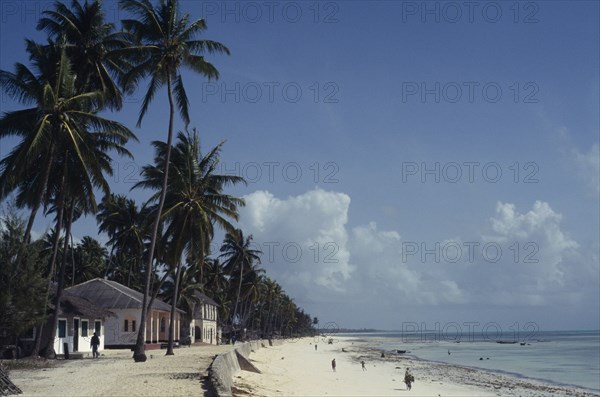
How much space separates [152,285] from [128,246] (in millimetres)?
11736

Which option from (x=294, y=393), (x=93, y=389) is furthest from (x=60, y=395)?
(x=294, y=393)

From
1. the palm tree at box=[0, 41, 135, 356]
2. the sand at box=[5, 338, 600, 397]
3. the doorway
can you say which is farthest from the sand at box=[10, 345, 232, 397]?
the doorway

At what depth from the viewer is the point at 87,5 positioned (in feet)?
92.5

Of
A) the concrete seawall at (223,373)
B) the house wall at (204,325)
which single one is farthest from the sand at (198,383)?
the house wall at (204,325)

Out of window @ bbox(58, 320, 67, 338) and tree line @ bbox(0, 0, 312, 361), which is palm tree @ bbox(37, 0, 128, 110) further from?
window @ bbox(58, 320, 67, 338)

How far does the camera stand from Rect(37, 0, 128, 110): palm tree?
28125 millimetres

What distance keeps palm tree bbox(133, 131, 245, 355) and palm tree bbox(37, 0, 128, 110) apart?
5.74 metres

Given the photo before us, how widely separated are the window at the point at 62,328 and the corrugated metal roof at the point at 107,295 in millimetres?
8250

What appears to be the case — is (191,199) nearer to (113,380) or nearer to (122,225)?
(113,380)

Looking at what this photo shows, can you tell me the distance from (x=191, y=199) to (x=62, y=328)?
940 centimetres

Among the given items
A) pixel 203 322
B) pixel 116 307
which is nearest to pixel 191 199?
pixel 116 307

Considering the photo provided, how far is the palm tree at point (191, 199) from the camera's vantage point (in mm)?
32469

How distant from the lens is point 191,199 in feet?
107

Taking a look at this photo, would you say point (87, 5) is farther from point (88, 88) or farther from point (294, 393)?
point (294, 393)
